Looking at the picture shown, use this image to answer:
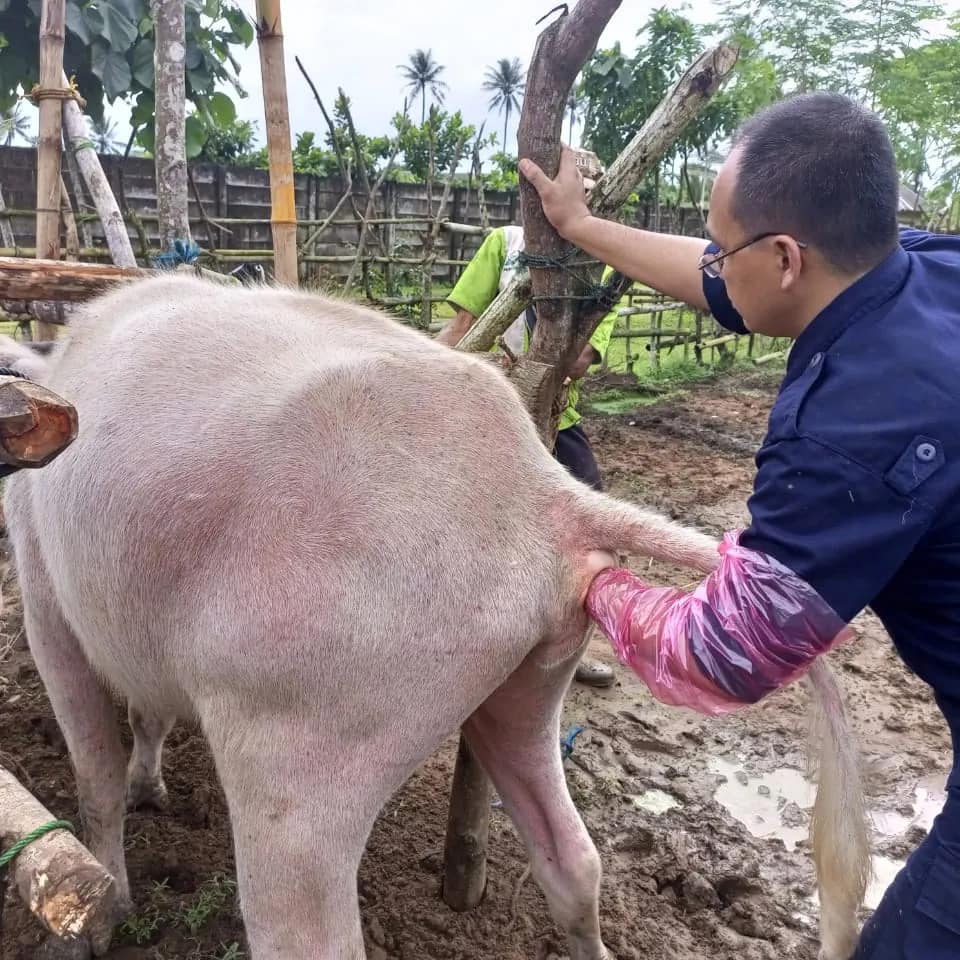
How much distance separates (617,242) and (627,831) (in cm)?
224

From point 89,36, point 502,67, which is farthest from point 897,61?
point 502,67

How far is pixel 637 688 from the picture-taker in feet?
14.4

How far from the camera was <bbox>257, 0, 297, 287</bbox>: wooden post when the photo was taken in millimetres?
3600

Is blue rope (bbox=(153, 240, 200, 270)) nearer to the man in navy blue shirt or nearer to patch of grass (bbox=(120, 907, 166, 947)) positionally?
patch of grass (bbox=(120, 907, 166, 947))

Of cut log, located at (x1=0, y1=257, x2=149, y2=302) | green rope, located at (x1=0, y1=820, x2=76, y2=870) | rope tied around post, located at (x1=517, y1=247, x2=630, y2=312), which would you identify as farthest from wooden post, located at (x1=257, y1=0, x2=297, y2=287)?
green rope, located at (x1=0, y1=820, x2=76, y2=870)

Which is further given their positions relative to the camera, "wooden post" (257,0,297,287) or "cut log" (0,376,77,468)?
"wooden post" (257,0,297,287)

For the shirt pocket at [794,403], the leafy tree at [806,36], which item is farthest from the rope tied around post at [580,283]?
the leafy tree at [806,36]

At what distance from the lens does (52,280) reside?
331 centimetres

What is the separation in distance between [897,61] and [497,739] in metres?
17.1

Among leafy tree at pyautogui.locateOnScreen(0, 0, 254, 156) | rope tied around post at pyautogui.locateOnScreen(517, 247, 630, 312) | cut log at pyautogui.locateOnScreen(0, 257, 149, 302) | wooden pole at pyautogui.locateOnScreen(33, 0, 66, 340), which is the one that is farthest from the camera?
leafy tree at pyautogui.locateOnScreen(0, 0, 254, 156)

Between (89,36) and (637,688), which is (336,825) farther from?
(89,36)

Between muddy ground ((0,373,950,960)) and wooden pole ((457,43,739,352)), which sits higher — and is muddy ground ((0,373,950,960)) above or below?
below

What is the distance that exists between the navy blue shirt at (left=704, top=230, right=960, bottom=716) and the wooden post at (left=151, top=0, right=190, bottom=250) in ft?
11.5

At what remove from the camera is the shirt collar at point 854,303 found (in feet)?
4.77
